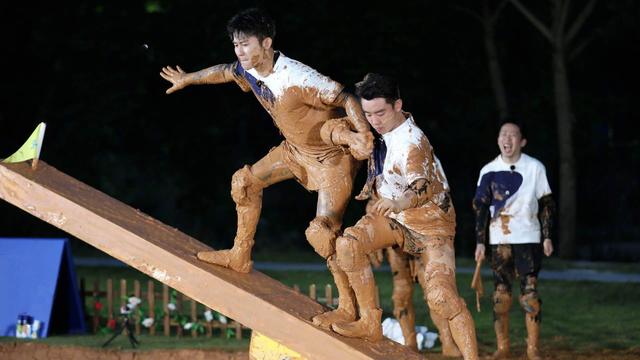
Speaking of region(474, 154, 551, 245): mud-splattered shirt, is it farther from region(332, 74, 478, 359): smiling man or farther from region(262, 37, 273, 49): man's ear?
region(262, 37, 273, 49): man's ear

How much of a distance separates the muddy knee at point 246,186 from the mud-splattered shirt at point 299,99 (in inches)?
13.1

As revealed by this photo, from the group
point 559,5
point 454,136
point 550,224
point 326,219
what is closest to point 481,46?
point 454,136

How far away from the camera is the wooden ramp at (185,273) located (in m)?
6.61

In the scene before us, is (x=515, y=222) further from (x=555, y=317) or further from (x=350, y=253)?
(x=350, y=253)

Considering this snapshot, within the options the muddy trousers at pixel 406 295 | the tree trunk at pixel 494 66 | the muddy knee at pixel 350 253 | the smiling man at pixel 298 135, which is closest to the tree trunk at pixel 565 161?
the tree trunk at pixel 494 66

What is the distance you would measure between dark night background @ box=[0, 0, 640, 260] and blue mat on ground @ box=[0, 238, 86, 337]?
27.4ft

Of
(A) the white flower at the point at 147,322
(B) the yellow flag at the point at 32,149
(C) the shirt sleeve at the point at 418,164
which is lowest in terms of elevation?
(A) the white flower at the point at 147,322

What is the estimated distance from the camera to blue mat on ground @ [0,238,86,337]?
10812 millimetres

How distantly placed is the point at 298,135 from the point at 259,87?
39 centimetres

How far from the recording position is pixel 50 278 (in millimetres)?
10867

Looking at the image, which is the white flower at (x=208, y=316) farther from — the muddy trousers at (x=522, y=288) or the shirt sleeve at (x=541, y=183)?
the shirt sleeve at (x=541, y=183)

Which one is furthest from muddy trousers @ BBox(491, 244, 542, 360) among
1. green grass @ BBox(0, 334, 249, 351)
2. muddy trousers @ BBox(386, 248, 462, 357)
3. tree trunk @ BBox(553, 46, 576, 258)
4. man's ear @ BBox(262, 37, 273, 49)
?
tree trunk @ BBox(553, 46, 576, 258)

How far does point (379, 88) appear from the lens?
636 cm

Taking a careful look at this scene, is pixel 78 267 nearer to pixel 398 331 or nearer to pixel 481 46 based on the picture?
pixel 398 331
